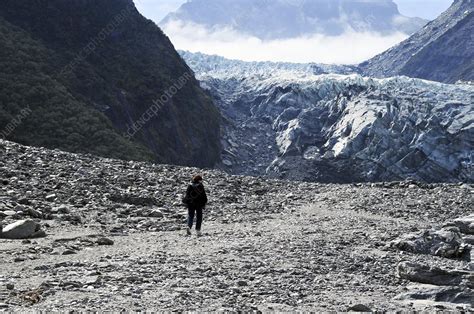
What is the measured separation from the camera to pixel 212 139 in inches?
4112

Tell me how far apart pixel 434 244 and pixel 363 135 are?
111394mm

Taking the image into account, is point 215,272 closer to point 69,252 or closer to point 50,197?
point 69,252

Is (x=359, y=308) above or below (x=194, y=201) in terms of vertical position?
below

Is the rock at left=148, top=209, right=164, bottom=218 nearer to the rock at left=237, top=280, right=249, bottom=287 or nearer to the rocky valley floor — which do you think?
the rocky valley floor

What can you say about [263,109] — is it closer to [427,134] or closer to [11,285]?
[427,134]

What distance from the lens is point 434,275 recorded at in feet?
31.6

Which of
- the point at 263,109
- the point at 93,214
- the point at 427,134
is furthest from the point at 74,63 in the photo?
the point at 263,109

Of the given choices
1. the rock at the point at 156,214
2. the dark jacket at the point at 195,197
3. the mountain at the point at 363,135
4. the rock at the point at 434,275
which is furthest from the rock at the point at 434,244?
the mountain at the point at 363,135

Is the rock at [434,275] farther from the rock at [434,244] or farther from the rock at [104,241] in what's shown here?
the rock at [104,241]

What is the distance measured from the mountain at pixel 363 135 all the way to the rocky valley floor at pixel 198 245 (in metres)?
85.3

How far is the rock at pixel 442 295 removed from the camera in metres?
8.39

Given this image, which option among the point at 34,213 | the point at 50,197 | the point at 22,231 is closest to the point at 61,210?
the point at 34,213

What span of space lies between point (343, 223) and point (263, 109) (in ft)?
494

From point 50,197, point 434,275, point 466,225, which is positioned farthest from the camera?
point 50,197
